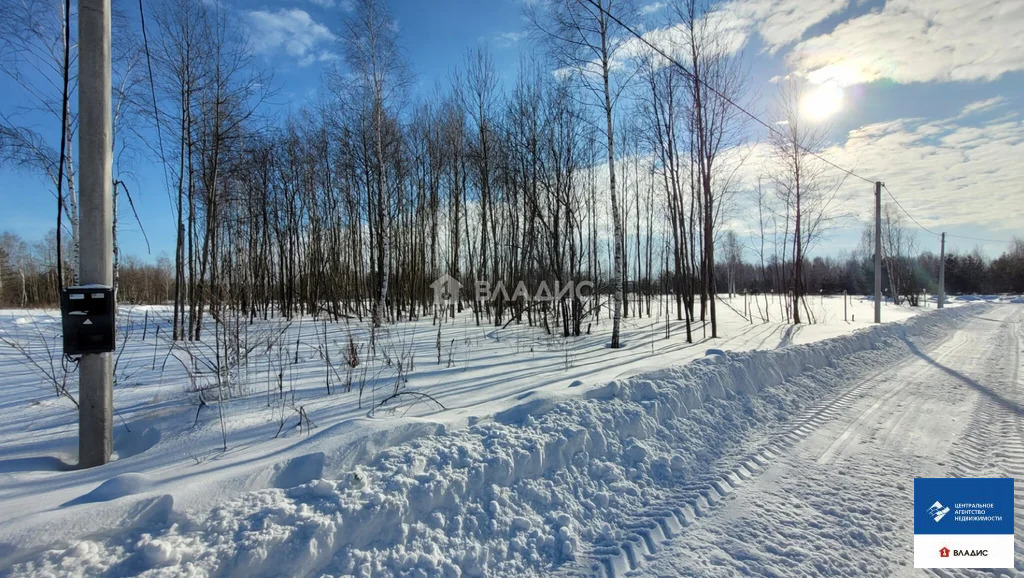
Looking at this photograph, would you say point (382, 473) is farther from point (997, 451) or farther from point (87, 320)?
point (997, 451)

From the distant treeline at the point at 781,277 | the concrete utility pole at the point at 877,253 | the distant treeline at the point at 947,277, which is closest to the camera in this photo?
the concrete utility pole at the point at 877,253

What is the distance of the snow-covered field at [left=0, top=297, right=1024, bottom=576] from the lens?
2.08 m

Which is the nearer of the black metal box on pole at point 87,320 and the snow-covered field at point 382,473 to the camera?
the snow-covered field at point 382,473

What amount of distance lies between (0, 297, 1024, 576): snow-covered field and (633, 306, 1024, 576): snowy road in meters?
→ 0.11

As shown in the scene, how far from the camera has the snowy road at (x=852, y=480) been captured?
247 cm

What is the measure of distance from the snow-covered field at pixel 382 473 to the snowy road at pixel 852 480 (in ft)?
0.37

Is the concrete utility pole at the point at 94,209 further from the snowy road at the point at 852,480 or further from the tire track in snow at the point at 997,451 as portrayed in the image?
the tire track in snow at the point at 997,451

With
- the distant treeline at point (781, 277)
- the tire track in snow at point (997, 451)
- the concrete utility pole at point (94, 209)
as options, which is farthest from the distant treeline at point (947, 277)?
the concrete utility pole at point (94, 209)

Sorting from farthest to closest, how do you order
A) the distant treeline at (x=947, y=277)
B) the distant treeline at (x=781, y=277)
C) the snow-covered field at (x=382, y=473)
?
the distant treeline at (x=947, y=277) → the distant treeline at (x=781, y=277) → the snow-covered field at (x=382, y=473)

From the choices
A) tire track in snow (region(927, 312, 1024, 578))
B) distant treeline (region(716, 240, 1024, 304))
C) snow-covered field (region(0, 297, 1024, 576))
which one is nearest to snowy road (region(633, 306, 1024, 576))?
tire track in snow (region(927, 312, 1024, 578))

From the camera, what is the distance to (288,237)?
23.9m

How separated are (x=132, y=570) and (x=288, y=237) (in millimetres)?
25176

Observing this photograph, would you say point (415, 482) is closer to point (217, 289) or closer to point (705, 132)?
point (217, 289)

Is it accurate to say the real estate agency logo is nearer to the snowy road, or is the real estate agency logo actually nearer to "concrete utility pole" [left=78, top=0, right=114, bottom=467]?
the snowy road
